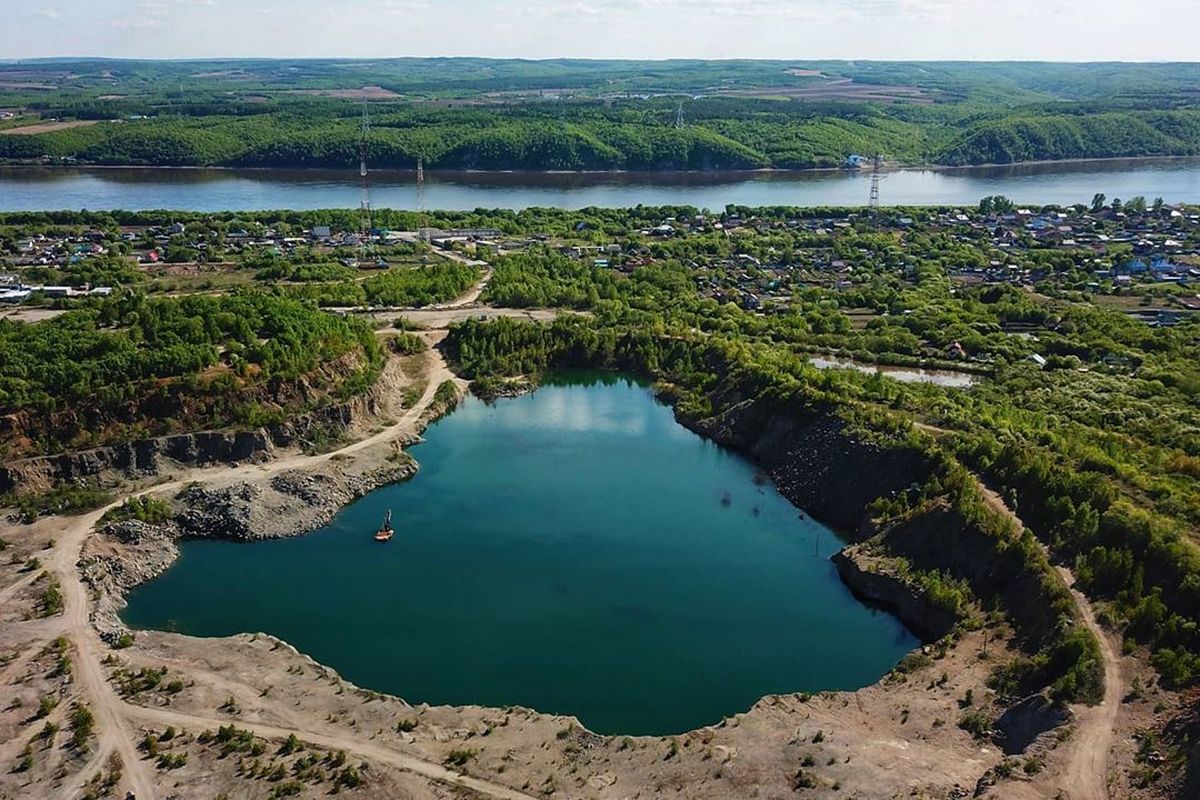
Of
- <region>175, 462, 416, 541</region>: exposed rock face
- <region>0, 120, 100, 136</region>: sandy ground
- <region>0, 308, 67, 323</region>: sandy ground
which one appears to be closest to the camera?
<region>175, 462, 416, 541</region>: exposed rock face

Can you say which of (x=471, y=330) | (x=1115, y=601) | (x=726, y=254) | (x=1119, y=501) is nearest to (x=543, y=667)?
(x=1115, y=601)

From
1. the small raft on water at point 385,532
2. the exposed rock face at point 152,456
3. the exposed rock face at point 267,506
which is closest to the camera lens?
the exposed rock face at point 267,506

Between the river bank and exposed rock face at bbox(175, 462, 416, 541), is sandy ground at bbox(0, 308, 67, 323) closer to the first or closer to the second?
exposed rock face at bbox(175, 462, 416, 541)

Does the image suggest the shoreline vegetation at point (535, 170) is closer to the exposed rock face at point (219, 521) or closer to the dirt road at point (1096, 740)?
the exposed rock face at point (219, 521)

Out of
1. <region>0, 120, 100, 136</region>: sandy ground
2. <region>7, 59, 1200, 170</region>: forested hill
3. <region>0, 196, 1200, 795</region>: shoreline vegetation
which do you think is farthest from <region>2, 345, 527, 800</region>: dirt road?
<region>0, 120, 100, 136</region>: sandy ground

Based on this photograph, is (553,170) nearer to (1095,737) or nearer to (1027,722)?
(1027,722)

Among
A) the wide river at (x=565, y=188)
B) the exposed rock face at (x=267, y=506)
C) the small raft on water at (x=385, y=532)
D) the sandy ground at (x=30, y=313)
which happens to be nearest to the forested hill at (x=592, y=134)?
the wide river at (x=565, y=188)

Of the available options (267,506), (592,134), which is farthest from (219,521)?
(592,134)

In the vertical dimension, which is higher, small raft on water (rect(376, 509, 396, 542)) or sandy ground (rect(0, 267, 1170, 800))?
small raft on water (rect(376, 509, 396, 542))
